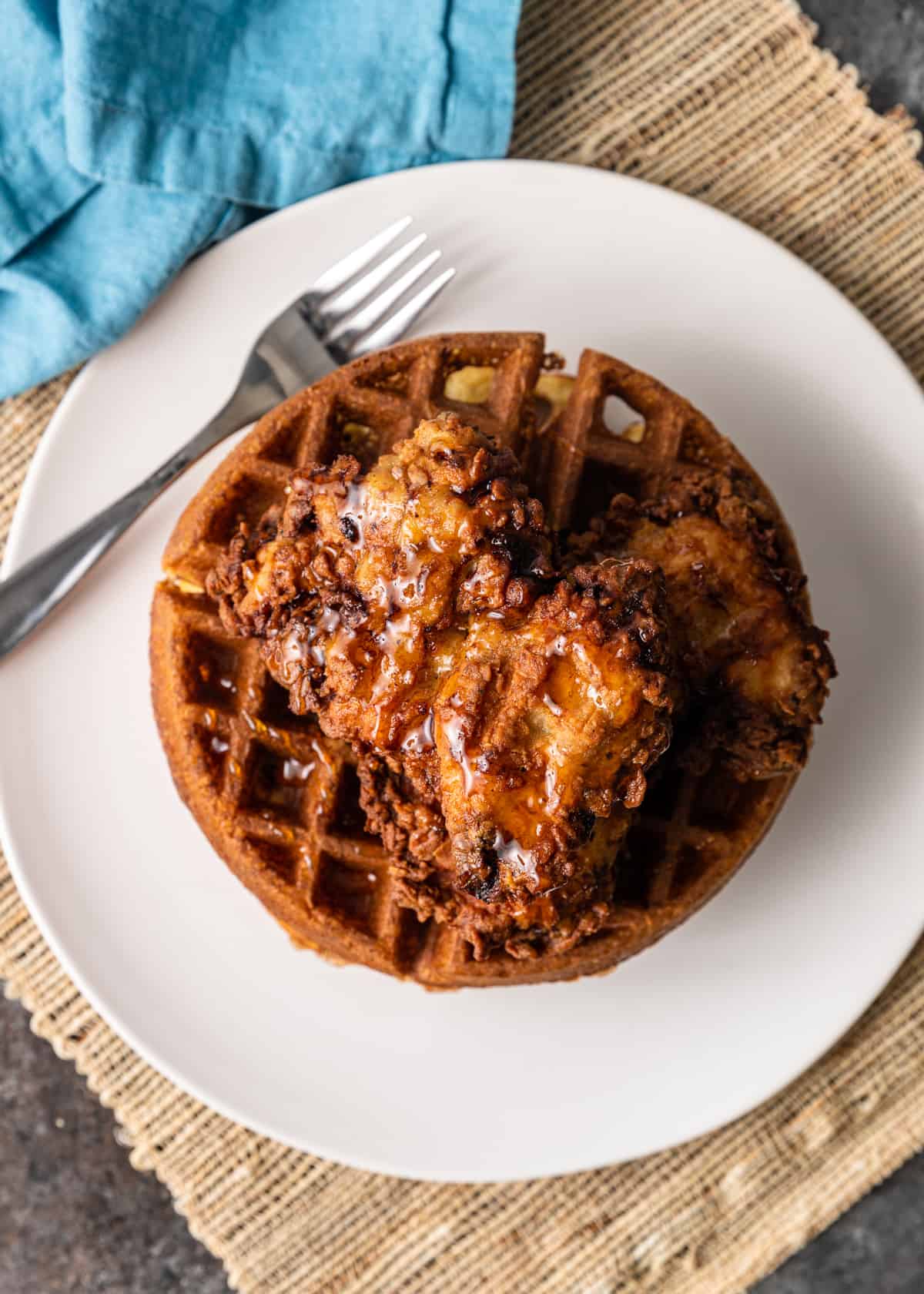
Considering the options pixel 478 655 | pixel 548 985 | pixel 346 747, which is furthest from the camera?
pixel 548 985

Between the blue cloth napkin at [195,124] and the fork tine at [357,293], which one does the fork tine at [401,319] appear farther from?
the blue cloth napkin at [195,124]

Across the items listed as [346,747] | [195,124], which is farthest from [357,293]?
[346,747]

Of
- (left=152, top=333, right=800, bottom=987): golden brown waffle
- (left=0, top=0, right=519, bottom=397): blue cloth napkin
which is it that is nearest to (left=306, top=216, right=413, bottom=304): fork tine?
(left=0, top=0, right=519, bottom=397): blue cloth napkin

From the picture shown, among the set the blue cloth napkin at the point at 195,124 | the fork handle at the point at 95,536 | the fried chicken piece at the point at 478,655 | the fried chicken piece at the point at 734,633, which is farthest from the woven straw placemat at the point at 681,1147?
the fried chicken piece at the point at 478,655

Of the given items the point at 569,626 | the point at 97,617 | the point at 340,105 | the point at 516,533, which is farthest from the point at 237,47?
the point at 569,626

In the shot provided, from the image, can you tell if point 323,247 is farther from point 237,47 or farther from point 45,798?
→ point 45,798

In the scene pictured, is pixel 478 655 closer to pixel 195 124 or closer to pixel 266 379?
pixel 266 379

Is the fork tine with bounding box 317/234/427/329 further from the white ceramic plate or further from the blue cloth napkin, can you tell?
the blue cloth napkin
